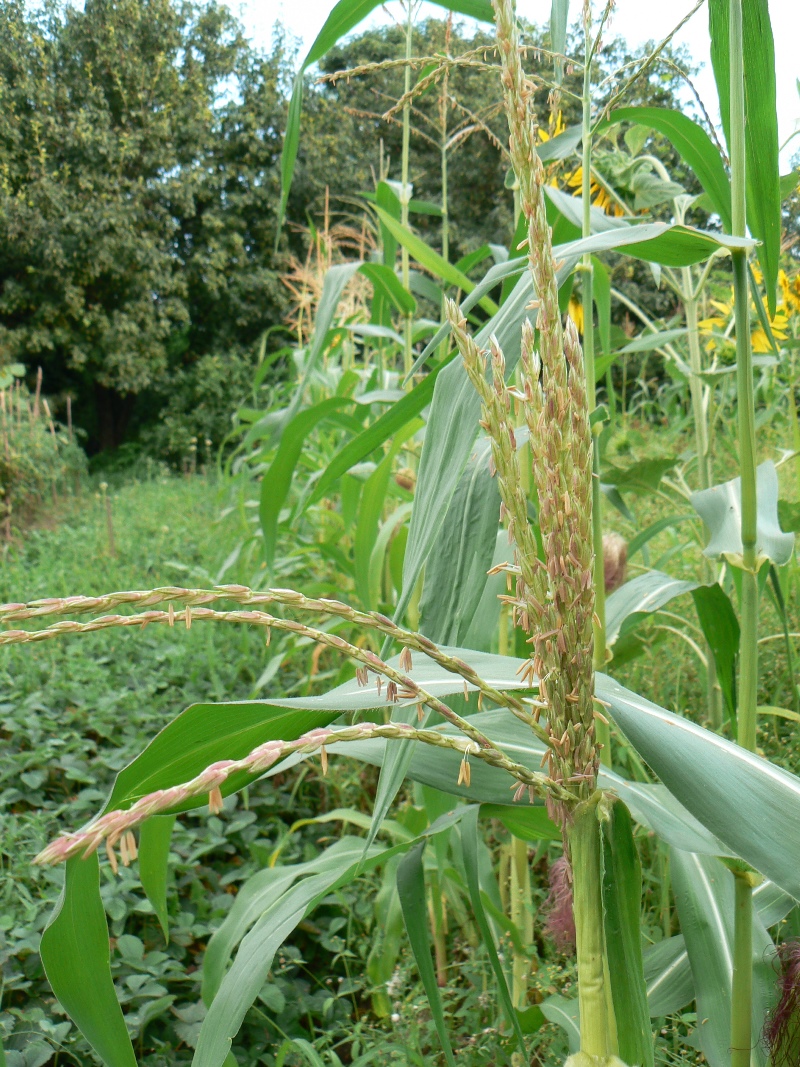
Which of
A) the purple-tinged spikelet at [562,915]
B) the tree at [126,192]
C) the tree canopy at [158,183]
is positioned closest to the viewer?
the purple-tinged spikelet at [562,915]

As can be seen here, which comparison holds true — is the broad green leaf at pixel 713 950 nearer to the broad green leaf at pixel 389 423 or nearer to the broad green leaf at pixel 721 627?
the broad green leaf at pixel 721 627

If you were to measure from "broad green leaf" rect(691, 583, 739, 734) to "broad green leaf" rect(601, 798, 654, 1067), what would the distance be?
0.89ft

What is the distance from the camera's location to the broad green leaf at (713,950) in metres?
0.56

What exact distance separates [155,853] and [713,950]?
15.9 inches

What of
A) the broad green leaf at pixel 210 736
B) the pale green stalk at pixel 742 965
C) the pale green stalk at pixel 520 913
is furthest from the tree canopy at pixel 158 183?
the pale green stalk at pixel 742 965

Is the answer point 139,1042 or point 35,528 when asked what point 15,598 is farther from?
point 139,1042

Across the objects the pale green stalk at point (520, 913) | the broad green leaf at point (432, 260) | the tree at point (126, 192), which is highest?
the tree at point (126, 192)

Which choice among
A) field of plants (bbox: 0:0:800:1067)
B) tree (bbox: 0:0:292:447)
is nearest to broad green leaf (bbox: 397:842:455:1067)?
field of plants (bbox: 0:0:800:1067)

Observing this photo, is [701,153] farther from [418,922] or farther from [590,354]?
[418,922]

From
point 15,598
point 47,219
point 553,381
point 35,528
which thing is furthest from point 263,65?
point 553,381

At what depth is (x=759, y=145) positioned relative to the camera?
1.68ft

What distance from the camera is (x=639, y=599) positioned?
71cm

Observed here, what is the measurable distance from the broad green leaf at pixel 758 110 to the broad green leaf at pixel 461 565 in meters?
0.25

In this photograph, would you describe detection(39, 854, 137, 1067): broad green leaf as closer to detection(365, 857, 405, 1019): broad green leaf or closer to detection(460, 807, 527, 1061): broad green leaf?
detection(460, 807, 527, 1061): broad green leaf
